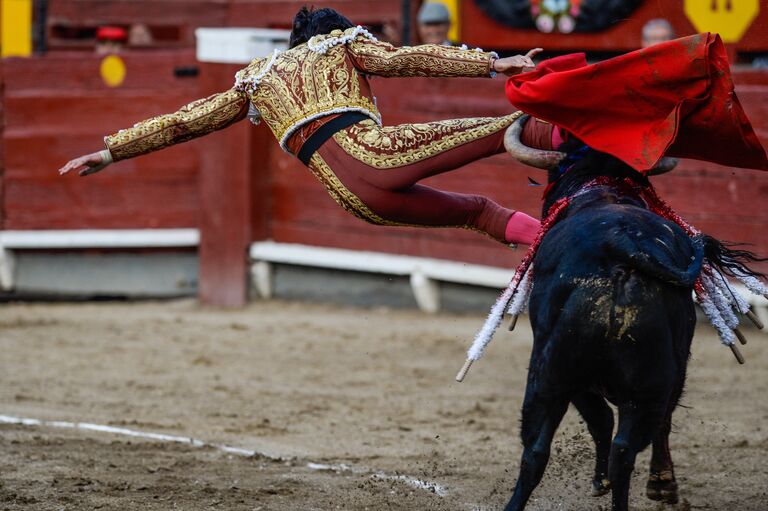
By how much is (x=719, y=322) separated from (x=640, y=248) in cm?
53

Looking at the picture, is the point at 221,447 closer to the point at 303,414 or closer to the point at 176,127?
the point at 303,414

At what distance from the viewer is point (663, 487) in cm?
366

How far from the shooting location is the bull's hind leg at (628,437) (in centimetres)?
295

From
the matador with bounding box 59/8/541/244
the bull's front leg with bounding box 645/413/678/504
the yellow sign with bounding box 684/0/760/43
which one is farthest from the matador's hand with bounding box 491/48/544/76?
the yellow sign with bounding box 684/0/760/43

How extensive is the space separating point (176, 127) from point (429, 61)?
78 cm

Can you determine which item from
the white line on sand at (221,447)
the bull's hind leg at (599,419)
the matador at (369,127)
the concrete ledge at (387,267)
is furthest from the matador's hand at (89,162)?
the concrete ledge at (387,267)

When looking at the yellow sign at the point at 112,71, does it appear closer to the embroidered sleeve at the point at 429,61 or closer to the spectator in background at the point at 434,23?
the spectator in background at the point at 434,23

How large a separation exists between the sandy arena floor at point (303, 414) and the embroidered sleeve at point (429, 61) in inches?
48.0

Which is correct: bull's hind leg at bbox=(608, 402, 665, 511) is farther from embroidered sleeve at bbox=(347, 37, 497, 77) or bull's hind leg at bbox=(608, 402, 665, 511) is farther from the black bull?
embroidered sleeve at bbox=(347, 37, 497, 77)

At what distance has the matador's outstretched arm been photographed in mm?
3676

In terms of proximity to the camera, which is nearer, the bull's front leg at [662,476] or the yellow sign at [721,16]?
the bull's front leg at [662,476]

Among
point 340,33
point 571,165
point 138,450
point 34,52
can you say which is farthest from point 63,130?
point 571,165

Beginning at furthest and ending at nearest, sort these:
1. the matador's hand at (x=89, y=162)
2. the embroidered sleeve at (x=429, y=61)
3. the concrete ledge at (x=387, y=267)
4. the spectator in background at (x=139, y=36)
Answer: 1. the spectator in background at (x=139, y=36)
2. the concrete ledge at (x=387, y=267)
3. the matador's hand at (x=89, y=162)
4. the embroidered sleeve at (x=429, y=61)

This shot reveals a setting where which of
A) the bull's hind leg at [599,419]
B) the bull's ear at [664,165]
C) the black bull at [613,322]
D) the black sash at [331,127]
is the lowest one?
the bull's hind leg at [599,419]
